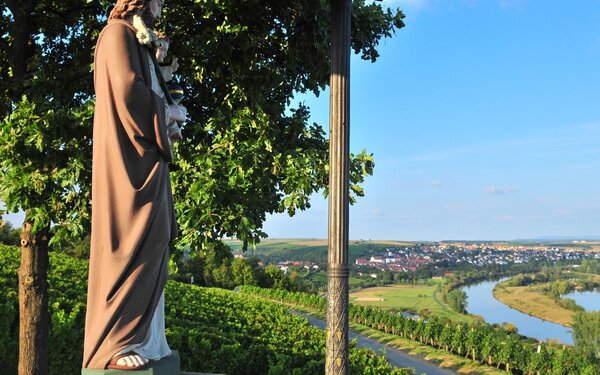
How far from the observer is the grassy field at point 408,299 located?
52631mm

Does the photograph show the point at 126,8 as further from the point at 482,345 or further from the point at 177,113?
the point at 482,345

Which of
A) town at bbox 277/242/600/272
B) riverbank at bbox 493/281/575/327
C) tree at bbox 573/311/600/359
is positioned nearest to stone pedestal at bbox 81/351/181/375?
town at bbox 277/242/600/272

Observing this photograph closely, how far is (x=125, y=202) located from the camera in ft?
11.8

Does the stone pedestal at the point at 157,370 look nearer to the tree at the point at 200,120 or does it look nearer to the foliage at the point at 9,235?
the tree at the point at 200,120

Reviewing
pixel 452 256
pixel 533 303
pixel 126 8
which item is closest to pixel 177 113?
pixel 126 8

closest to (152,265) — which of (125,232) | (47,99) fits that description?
(125,232)

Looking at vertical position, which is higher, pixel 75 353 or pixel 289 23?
pixel 289 23

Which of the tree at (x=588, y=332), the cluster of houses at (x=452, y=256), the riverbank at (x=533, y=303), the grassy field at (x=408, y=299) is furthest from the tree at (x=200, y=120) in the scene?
the riverbank at (x=533, y=303)

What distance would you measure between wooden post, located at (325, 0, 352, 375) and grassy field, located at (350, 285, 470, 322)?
42.7 m

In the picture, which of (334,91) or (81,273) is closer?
(334,91)

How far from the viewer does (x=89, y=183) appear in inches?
295

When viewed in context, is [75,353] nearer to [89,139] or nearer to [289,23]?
[89,139]

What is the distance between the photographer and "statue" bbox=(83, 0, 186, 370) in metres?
3.48

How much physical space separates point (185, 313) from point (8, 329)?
6083 millimetres
